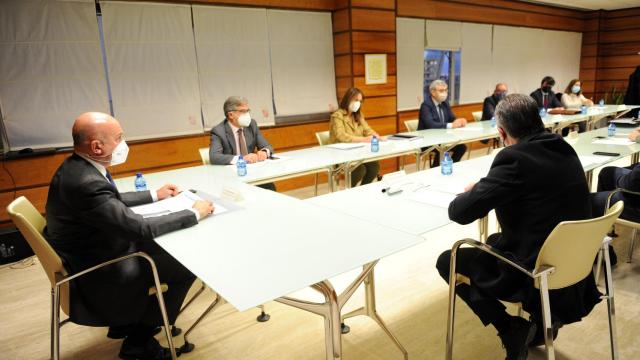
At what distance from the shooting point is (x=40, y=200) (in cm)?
412

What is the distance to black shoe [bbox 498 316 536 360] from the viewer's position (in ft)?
5.80

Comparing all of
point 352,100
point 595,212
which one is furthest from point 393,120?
point 595,212

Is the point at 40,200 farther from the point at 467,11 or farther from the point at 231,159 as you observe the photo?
the point at 467,11

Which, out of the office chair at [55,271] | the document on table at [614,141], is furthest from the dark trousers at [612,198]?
the office chair at [55,271]

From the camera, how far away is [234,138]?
3.69 metres

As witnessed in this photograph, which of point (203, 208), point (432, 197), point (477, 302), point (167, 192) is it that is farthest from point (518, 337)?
point (167, 192)

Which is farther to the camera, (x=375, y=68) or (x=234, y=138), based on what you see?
(x=375, y=68)

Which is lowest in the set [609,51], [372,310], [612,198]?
[372,310]

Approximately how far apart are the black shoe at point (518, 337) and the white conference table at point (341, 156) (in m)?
1.79

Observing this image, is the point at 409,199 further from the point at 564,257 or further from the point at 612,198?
the point at 612,198

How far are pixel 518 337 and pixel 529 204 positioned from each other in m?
0.60

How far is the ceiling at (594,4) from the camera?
8.52m

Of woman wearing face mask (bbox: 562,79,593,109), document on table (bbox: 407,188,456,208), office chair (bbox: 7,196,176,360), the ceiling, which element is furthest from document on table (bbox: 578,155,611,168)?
the ceiling

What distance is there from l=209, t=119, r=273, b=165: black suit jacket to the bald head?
1.58 metres
